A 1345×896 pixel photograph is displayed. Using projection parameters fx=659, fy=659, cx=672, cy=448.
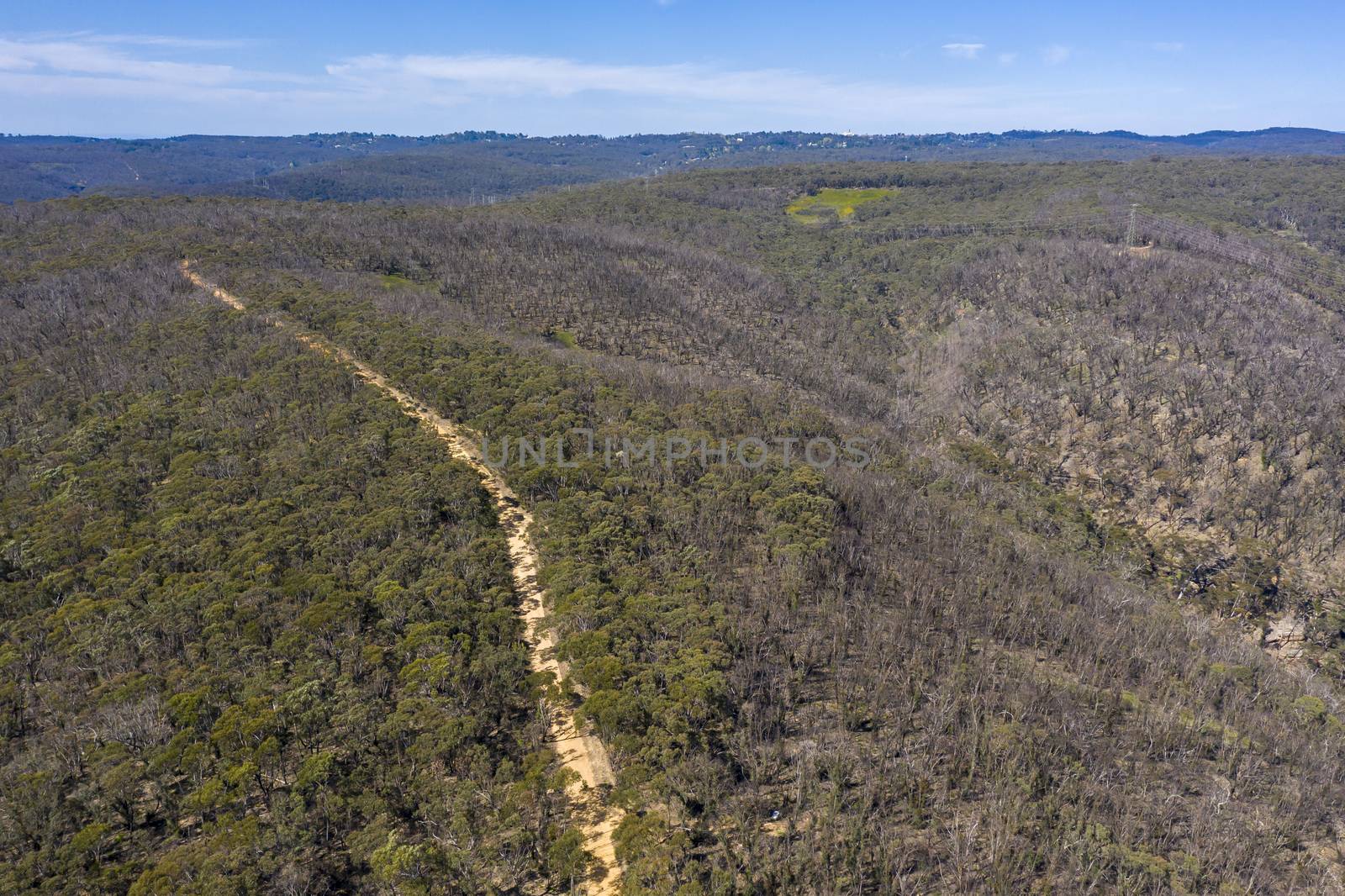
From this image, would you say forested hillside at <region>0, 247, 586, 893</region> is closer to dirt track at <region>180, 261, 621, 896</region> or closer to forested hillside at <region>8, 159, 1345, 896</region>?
forested hillside at <region>8, 159, 1345, 896</region>

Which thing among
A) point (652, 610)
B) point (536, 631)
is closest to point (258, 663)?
point (536, 631)

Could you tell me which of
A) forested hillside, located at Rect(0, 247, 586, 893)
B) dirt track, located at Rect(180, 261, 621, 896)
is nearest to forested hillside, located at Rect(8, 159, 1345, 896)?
forested hillside, located at Rect(0, 247, 586, 893)

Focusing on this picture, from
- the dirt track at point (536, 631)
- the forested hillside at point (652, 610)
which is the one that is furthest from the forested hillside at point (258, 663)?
the dirt track at point (536, 631)

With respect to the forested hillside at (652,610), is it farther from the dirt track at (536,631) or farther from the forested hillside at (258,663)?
the dirt track at (536,631)

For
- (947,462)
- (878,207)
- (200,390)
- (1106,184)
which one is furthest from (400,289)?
(1106,184)

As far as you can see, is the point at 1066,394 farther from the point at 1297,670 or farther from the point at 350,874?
the point at 350,874
